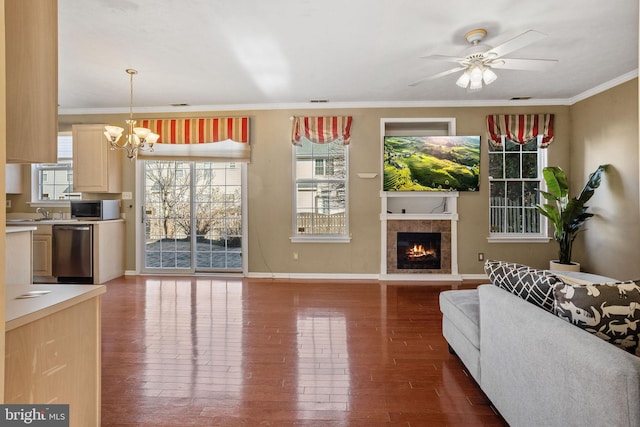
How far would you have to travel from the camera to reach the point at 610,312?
4.49 feet

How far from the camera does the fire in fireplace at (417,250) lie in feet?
18.0

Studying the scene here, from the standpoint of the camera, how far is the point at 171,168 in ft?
19.1

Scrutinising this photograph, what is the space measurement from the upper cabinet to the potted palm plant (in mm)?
5410

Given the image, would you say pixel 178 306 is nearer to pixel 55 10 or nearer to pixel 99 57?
pixel 99 57

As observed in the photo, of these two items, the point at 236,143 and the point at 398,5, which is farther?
the point at 236,143

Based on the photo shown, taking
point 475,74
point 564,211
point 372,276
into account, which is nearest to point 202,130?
point 372,276

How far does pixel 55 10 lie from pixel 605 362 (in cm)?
241

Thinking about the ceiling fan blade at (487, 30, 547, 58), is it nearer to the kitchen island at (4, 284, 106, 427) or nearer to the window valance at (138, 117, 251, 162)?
the kitchen island at (4, 284, 106, 427)

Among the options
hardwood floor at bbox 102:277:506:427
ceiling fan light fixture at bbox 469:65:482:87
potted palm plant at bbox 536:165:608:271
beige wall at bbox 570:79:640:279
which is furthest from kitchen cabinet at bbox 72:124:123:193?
beige wall at bbox 570:79:640:279

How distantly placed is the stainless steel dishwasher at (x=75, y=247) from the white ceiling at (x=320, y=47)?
1.94 meters

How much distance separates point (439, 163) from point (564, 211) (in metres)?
1.78

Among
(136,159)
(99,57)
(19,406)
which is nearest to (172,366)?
(19,406)

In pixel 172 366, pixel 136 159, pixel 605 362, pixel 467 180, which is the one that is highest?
pixel 136 159

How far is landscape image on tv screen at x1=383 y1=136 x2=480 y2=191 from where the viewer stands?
5.35 metres
